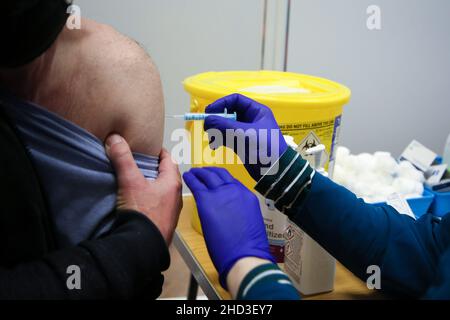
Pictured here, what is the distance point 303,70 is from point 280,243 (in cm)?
118

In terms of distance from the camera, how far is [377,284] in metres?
0.88

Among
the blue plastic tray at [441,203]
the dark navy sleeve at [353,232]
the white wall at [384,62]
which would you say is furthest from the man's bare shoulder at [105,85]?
the white wall at [384,62]

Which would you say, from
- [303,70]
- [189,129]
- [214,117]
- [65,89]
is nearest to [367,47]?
[303,70]

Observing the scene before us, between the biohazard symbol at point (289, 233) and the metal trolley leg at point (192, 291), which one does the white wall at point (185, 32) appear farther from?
the biohazard symbol at point (289, 233)

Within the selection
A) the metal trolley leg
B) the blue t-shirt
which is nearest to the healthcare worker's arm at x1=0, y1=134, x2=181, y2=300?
the blue t-shirt

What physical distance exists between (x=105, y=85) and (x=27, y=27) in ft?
0.62

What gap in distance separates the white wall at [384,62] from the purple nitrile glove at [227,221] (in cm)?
128

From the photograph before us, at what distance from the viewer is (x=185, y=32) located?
179 centimetres

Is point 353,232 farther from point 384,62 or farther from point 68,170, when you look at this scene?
point 384,62

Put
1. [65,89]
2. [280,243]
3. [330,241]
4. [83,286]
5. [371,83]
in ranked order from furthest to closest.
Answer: [371,83]
[280,243]
[330,241]
[65,89]
[83,286]

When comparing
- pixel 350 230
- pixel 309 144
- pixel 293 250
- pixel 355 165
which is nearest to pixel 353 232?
pixel 350 230

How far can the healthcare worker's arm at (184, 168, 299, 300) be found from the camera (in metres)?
0.68

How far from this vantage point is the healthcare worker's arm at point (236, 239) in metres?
0.68

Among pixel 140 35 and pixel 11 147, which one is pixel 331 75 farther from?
pixel 11 147
